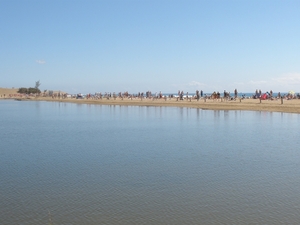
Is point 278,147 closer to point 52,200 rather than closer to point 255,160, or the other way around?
point 255,160

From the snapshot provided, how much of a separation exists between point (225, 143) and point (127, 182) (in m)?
7.48

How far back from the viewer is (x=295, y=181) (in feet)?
30.4

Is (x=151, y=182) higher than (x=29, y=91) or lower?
lower

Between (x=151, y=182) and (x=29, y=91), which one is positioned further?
(x=29, y=91)

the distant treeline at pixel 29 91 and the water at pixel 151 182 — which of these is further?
the distant treeline at pixel 29 91

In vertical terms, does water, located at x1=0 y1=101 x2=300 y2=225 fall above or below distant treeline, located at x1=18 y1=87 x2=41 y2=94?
below

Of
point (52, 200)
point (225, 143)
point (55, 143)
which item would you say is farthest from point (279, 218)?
point (55, 143)

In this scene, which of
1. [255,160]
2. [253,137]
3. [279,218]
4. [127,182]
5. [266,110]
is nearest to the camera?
[279,218]

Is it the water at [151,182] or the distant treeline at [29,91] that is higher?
the distant treeline at [29,91]

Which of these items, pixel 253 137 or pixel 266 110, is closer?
pixel 253 137

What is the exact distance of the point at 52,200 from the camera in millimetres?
7887

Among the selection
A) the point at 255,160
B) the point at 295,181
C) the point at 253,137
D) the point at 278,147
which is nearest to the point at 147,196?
the point at 295,181

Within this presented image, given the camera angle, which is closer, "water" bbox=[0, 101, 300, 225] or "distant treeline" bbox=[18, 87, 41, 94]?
"water" bbox=[0, 101, 300, 225]

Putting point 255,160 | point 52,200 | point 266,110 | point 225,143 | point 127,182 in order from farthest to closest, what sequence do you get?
point 266,110 < point 225,143 < point 255,160 < point 127,182 < point 52,200
